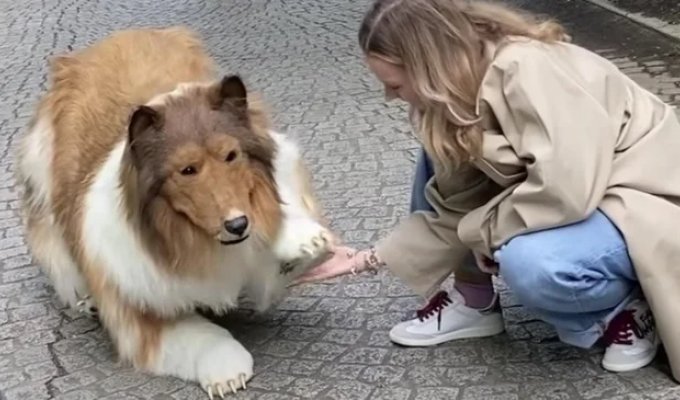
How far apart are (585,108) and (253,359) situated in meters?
1.68

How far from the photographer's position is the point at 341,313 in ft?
15.2

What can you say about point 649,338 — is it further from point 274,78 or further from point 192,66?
point 274,78

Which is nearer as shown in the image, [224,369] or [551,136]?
[551,136]

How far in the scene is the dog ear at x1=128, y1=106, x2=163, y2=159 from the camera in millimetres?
3693

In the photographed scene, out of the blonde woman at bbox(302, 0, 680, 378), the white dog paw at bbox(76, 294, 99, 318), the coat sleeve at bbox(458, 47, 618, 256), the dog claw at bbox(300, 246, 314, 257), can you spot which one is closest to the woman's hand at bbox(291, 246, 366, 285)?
the dog claw at bbox(300, 246, 314, 257)

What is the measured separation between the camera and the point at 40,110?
5.03 metres

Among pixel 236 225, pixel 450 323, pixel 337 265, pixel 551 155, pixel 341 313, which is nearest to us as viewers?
pixel 551 155

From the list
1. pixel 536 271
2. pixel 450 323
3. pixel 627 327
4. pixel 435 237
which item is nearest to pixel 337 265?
pixel 435 237

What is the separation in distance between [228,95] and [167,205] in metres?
0.45

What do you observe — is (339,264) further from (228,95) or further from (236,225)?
(228,95)

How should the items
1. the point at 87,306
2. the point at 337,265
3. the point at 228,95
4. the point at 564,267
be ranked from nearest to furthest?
the point at 564,267
the point at 228,95
the point at 337,265
the point at 87,306

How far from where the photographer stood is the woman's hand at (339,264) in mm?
4102

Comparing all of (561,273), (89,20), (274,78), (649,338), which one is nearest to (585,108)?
(561,273)

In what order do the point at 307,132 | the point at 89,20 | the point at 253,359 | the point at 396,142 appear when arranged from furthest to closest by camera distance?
the point at 89,20 → the point at 307,132 → the point at 396,142 → the point at 253,359
